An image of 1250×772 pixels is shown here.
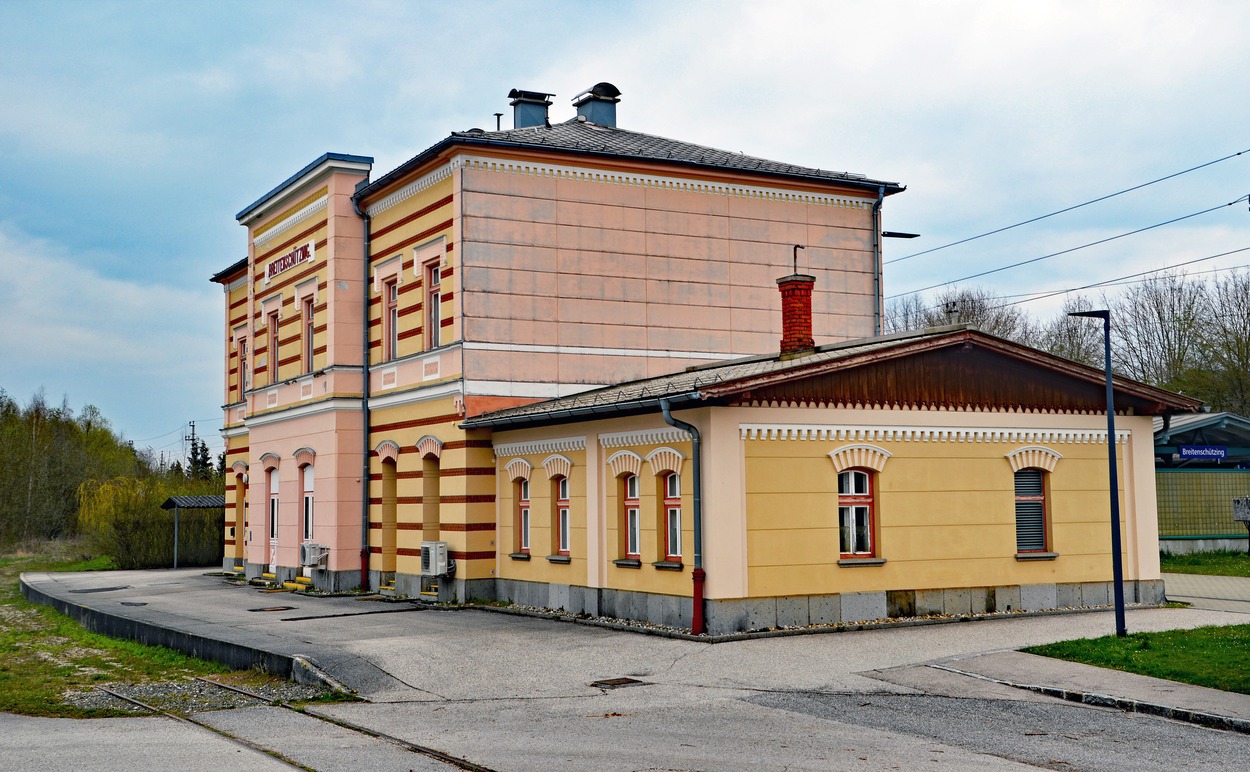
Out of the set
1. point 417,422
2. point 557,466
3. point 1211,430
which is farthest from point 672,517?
point 1211,430

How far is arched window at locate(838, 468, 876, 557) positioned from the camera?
18078 mm

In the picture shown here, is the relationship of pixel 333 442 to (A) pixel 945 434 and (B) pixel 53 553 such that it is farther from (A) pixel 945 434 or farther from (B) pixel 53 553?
(B) pixel 53 553

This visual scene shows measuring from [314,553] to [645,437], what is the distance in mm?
11477

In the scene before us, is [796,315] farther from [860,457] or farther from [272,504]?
[272,504]

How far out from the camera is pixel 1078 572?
19.4 meters

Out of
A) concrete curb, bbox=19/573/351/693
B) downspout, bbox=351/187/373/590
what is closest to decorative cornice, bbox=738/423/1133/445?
concrete curb, bbox=19/573/351/693

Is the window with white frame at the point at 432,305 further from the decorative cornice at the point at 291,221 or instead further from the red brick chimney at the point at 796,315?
the red brick chimney at the point at 796,315

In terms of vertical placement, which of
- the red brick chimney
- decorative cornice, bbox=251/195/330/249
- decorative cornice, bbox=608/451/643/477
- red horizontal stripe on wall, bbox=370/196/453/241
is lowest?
decorative cornice, bbox=608/451/643/477

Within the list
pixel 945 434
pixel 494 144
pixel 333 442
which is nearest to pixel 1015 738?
pixel 945 434

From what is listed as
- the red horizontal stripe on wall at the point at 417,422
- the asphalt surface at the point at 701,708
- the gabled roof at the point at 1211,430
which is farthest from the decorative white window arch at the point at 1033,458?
the gabled roof at the point at 1211,430

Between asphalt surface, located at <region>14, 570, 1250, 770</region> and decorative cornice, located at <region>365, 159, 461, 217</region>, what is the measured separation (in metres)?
9.24

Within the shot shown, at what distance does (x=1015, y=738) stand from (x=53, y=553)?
2026 inches

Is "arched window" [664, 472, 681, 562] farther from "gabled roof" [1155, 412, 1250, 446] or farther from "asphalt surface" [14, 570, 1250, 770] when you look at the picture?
"gabled roof" [1155, 412, 1250, 446]

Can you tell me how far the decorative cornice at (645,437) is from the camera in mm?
17797
